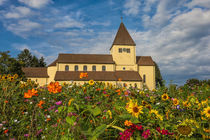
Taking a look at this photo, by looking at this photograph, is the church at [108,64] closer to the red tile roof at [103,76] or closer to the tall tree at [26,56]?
the red tile roof at [103,76]

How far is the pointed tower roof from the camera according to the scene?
4446cm

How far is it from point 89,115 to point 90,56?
4376 centimetres

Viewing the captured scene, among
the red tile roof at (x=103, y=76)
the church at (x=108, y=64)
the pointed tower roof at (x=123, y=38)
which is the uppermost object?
the pointed tower roof at (x=123, y=38)

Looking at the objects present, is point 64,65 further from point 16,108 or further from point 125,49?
point 16,108

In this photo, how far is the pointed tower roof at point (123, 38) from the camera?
44463mm

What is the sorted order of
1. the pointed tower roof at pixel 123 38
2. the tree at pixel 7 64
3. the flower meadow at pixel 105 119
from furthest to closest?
the pointed tower roof at pixel 123 38 → the tree at pixel 7 64 → the flower meadow at pixel 105 119

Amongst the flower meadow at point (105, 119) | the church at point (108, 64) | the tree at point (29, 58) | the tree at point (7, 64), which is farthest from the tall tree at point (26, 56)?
the flower meadow at point (105, 119)

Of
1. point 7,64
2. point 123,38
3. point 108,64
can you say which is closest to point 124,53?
point 123,38

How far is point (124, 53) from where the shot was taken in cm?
4359

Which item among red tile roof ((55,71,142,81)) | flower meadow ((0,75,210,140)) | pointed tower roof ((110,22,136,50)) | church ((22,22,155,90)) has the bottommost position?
flower meadow ((0,75,210,140))

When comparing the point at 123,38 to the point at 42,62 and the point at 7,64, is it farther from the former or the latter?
the point at 7,64

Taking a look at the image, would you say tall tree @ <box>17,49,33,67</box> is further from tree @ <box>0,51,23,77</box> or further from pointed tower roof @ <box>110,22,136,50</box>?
tree @ <box>0,51,23,77</box>

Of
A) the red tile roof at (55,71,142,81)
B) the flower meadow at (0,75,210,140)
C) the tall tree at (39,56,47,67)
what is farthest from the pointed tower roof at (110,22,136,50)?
the flower meadow at (0,75,210,140)

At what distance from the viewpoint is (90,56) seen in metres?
45.2
